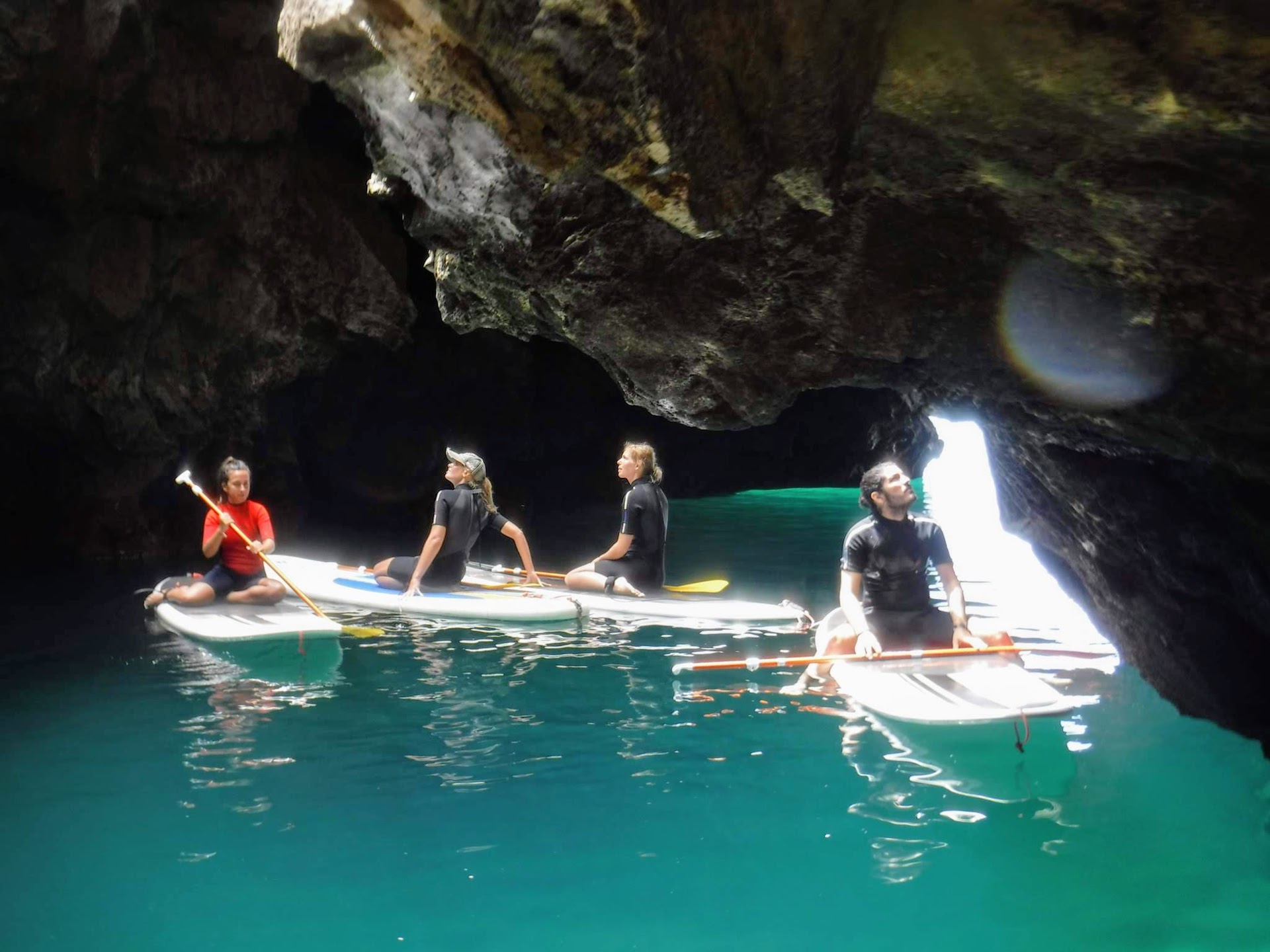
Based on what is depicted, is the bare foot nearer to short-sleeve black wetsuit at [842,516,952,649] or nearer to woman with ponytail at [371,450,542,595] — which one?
woman with ponytail at [371,450,542,595]

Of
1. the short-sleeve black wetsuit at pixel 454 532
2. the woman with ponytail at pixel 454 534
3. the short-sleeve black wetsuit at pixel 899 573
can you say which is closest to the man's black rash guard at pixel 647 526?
the woman with ponytail at pixel 454 534

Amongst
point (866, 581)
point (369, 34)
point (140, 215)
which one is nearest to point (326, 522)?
point (140, 215)

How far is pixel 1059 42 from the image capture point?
129 inches

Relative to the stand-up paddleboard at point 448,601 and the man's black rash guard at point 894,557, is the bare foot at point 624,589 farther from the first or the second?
the man's black rash guard at point 894,557

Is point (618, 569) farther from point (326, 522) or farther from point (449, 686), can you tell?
point (326, 522)

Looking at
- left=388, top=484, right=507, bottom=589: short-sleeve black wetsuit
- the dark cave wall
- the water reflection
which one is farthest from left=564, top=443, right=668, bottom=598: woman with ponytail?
the dark cave wall

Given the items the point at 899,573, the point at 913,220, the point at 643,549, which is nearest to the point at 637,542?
the point at 643,549

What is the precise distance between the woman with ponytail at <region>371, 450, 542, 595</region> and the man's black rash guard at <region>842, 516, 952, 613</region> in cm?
411

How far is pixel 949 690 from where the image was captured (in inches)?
235

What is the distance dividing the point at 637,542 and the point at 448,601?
185cm

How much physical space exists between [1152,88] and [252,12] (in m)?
12.4

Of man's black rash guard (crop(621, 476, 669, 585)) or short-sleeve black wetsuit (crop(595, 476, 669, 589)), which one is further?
short-sleeve black wetsuit (crop(595, 476, 669, 589))

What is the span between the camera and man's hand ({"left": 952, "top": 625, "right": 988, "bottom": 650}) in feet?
21.0

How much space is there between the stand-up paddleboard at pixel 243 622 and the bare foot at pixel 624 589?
8.54 feet
